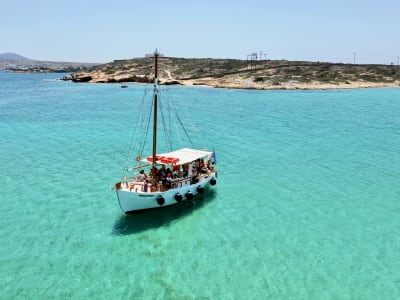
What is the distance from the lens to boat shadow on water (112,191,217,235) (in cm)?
2330

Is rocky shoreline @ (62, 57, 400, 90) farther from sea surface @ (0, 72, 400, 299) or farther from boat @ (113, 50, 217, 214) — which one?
boat @ (113, 50, 217, 214)

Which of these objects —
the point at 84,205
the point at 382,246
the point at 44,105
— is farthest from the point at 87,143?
the point at 44,105

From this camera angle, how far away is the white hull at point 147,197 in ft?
79.1

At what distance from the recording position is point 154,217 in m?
25.0

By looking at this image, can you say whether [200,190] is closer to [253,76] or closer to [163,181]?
[163,181]

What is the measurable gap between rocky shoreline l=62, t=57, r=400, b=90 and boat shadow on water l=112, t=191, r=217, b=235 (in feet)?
334

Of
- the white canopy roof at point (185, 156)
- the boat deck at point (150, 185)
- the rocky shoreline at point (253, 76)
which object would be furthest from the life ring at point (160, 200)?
the rocky shoreline at point (253, 76)

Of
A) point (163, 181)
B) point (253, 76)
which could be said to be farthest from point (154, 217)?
point (253, 76)

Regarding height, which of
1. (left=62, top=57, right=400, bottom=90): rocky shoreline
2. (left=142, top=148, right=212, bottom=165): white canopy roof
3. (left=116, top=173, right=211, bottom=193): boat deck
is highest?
(left=62, top=57, right=400, bottom=90): rocky shoreline

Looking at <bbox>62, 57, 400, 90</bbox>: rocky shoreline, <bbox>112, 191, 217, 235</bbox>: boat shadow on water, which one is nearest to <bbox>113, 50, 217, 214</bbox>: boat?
<bbox>112, 191, 217, 235</bbox>: boat shadow on water

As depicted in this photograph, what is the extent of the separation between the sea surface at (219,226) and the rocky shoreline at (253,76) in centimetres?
8497

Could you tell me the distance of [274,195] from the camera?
2861cm

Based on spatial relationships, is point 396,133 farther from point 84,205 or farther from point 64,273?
point 64,273

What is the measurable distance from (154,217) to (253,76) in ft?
397
